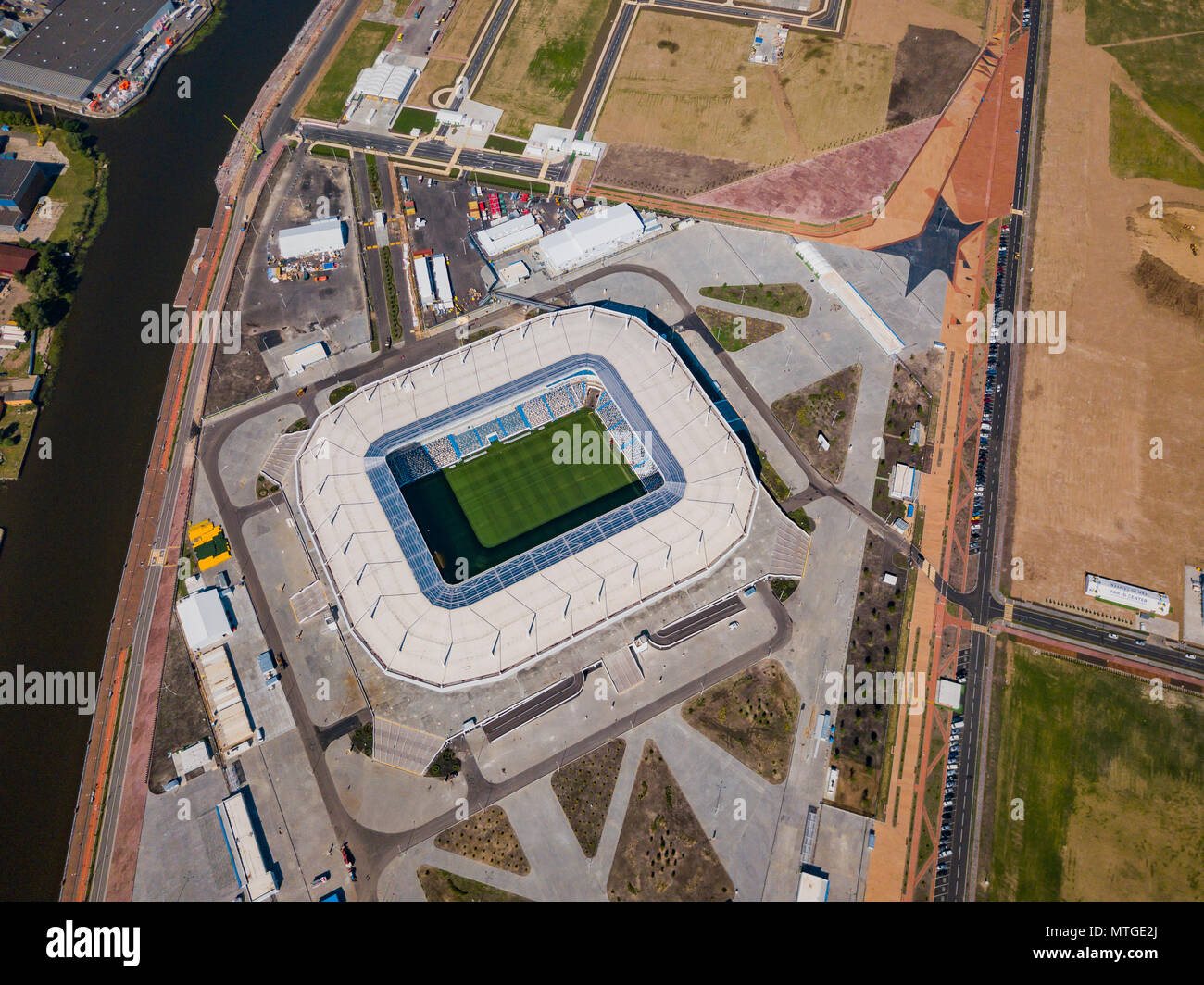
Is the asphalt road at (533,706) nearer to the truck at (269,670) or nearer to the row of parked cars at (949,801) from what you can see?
the truck at (269,670)

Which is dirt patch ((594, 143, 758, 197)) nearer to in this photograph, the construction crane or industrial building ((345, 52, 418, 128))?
industrial building ((345, 52, 418, 128))

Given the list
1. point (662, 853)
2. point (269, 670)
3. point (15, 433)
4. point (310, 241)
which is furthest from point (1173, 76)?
point (15, 433)

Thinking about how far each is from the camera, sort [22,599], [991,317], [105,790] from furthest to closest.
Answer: [991,317] → [22,599] → [105,790]

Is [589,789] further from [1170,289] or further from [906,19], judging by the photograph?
[906,19]
